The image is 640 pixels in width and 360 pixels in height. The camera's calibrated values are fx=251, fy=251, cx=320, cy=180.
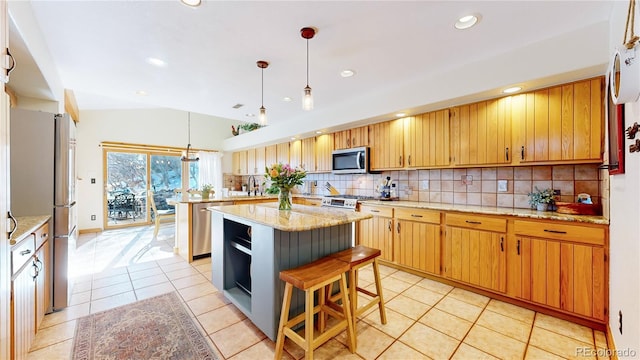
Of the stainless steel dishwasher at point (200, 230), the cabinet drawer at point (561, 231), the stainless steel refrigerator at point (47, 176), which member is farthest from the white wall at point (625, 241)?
the stainless steel dishwasher at point (200, 230)

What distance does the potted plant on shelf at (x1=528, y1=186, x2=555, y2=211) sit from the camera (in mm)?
2463

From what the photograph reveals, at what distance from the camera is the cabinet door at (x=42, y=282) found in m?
1.91

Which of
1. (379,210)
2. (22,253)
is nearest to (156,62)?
(22,253)

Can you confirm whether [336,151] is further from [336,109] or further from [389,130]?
[389,130]

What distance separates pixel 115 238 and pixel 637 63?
696cm

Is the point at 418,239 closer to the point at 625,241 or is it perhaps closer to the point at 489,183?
the point at 489,183

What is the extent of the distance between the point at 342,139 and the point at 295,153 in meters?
1.35

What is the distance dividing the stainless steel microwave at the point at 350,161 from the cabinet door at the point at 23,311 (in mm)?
3477

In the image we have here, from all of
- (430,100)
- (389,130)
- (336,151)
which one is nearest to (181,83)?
(336,151)

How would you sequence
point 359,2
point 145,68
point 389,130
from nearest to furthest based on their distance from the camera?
point 359,2
point 145,68
point 389,130

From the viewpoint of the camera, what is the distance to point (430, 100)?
115 inches

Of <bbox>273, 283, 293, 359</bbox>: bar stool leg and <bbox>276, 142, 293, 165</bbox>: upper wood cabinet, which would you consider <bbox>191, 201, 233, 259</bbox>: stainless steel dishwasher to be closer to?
<bbox>276, 142, 293, 165</bbox>: upper wood cabinet

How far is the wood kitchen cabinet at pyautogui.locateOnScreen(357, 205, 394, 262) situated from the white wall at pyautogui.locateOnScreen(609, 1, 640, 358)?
6.26 feet

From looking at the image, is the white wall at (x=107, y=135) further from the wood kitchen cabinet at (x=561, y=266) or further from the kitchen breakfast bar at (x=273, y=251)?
the wood kitchen cabinet at (x=561, y=266)
